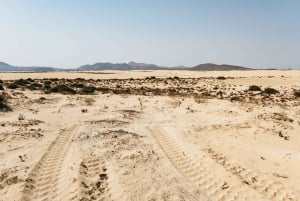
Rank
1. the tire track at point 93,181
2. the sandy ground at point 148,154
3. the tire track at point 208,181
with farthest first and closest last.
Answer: the sandy ground at point 148,154, the tire track at point 208,181, the tire track at point 93,181

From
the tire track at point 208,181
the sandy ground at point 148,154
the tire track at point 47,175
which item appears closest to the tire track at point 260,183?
the sandy ground at point 148,154

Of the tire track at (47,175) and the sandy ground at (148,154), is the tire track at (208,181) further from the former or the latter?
the tire track at (47,175)

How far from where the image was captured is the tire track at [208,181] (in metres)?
8.47

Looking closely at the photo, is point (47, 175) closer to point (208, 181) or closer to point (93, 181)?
point (93, 181)

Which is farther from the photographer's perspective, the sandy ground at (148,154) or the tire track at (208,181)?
the sandy ground at (148,154)

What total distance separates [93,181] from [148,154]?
2.74 m

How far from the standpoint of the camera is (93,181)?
9.20 m

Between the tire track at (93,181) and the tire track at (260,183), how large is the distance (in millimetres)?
3417

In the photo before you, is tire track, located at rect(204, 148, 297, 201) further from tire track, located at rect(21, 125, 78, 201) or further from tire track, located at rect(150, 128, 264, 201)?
tire track, located at rect(21, 125, 78, 201)

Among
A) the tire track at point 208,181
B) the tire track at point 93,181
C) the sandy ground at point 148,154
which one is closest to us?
the tire track at point 93,181

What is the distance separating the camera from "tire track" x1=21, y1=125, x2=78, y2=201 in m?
8.39

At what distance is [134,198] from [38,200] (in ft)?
6.75

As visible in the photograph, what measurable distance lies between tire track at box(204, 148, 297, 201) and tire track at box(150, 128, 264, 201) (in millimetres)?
296

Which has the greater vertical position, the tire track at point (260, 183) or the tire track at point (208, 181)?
the tire track at point (208, 181)
